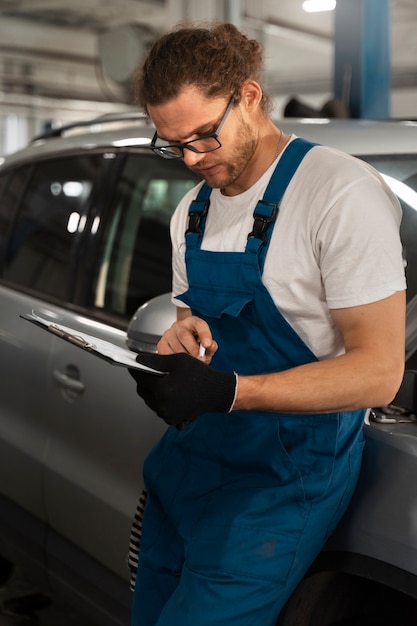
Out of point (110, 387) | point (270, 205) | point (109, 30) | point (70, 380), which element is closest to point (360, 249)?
point (270, 205)

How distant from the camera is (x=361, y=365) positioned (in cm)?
142

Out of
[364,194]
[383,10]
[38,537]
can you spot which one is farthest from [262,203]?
[383,10]

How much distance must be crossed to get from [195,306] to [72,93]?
52.9 ft

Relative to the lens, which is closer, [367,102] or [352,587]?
[352,587]

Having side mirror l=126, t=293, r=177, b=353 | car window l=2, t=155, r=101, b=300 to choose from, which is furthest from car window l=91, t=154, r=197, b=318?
side mirror l=126, t=293, r=177, b=353

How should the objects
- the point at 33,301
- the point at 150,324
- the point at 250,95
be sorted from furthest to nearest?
the point at 33,301, the point at 150,324, the point at 250,95

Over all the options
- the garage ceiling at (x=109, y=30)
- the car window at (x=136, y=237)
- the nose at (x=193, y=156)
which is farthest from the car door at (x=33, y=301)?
the garage ceiling at (x=109, y=30)

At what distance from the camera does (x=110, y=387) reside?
2.35 meters

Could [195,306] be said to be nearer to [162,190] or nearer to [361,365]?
[361,365]

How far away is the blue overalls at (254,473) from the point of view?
1552mm

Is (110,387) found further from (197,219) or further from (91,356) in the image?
(197,219)

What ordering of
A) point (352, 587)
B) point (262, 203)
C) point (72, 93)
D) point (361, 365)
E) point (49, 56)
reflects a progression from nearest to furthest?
point (361, 365), point (262, 203), point (352, 587), point (49, 56), point (72, 93)

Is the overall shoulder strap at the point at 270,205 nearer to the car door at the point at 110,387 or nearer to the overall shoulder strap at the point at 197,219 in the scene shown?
the overall shoulder strap at the point at 197,219

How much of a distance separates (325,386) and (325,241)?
0.80 ft
